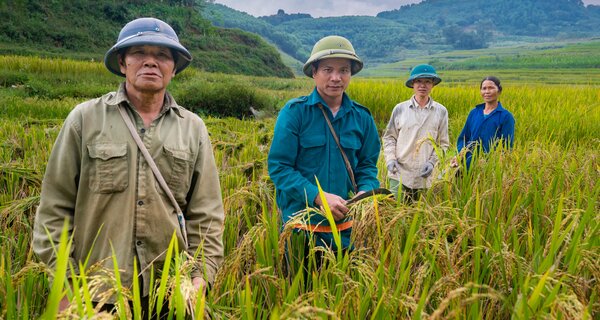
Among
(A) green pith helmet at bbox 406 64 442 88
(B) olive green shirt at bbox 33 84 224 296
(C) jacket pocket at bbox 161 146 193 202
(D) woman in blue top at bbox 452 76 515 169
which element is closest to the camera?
(B) olive green shirt at bbox 33 84 224 296

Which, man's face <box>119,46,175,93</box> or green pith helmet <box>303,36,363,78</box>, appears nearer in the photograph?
man's face <box>119,46,175,93</box>

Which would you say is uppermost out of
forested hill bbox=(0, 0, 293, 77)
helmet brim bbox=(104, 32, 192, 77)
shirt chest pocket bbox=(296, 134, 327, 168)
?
forested hill bbox=(0, 0, 293, 77)

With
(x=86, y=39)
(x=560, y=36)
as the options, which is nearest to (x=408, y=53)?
(x=560, y=36)

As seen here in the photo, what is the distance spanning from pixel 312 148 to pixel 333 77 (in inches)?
15.0

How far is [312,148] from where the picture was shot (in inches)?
85.0

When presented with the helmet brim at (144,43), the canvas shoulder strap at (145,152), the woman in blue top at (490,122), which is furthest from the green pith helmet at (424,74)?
the canvas shoulder strap at (145,152)

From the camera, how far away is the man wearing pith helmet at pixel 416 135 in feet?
12.0

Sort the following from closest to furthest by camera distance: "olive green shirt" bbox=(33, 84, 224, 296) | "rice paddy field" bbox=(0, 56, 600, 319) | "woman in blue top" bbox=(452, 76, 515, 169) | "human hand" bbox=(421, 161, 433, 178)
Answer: "rice paddy field" bbox=(0, 56, 600, 319)
"olive green shirt" bbox=(33, 84, 224, 296)
"human hand" bbox=(421, 161, 433, 178)
"woman in blue top" bbox=(452, 76, 515, 169)

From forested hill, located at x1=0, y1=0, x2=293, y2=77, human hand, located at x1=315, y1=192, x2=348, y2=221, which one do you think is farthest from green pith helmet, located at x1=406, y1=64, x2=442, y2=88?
forested hill, located at x1=0, y1=0, x2=293, y2=77

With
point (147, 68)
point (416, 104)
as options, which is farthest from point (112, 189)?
point (416, 104)

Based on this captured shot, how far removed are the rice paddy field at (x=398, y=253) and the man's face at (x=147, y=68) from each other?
0.64 metres

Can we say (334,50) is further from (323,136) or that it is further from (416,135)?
(416,135)

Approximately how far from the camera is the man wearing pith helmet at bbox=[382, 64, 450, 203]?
12.0 ft

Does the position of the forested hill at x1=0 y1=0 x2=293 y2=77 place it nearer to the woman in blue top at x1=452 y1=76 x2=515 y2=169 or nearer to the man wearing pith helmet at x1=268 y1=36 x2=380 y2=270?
the woman in blue top at x1=452 y1=76 x2=515 y2=169
